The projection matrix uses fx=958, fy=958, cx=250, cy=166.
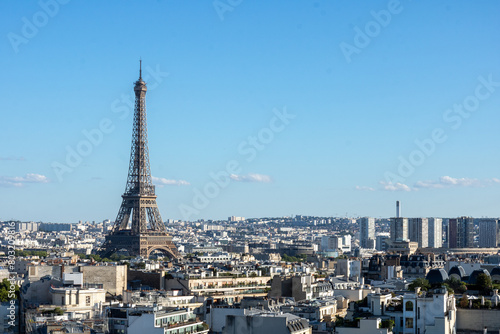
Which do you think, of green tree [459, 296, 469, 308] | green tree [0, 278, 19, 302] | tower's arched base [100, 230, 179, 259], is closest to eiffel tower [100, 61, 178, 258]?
tower's arched base [100, 230, 179, 259]

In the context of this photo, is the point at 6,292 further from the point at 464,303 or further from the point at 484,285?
the point at 464,303

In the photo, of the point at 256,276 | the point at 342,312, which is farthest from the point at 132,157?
the point at 342,312

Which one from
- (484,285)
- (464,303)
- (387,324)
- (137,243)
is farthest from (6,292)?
(137,243)

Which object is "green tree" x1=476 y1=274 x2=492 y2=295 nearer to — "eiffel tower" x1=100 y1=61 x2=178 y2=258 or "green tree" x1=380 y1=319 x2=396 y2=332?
"green tree" x1=380 y1=319 x2=396 y2=332

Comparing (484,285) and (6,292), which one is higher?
(484,285)

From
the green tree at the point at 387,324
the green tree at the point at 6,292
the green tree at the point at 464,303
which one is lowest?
the green tree at the point at 6,292

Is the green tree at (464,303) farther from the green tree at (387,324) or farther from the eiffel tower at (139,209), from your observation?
the eiffel tower at (139,209)

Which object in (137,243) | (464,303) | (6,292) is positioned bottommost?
(6,292)

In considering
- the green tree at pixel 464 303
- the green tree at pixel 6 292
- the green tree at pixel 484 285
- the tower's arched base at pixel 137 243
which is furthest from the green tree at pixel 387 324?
the tower's arched base at pixel 137 243

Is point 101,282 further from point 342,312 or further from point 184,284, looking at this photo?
point 342,312
